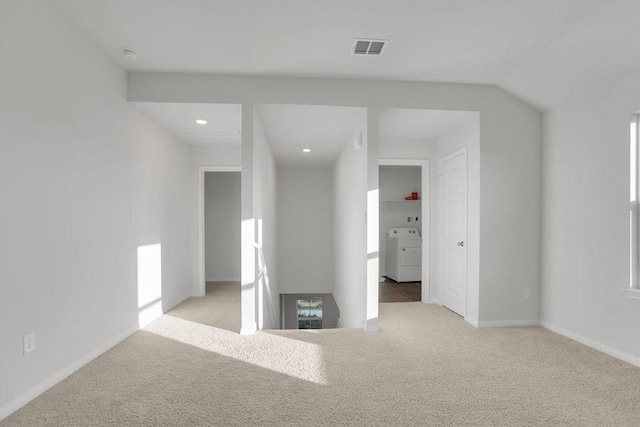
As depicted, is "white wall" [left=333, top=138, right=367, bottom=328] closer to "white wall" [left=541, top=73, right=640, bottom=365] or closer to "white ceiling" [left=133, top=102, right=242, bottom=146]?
"white ceiling" [left=133, top=102, right=242, bottom=146]

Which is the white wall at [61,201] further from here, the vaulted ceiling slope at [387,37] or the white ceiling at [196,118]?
the vaulted ceiling slope at [387,37]

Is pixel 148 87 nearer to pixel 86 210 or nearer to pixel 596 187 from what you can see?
pixel 86 210

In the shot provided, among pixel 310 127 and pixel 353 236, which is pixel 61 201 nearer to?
pixel 310 127

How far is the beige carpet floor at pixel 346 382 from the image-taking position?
1.94 metres

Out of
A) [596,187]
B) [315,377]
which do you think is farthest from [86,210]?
[596,187]

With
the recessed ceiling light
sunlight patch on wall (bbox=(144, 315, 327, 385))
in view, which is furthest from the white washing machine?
the recessed ceiling light

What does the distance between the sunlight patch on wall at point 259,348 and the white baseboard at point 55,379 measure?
1.53 ft

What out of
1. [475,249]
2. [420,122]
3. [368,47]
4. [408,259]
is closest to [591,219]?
[475,249]

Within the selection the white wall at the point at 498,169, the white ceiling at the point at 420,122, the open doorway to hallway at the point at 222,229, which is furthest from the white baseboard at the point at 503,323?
the open doorway to hallway at the point at 222,229

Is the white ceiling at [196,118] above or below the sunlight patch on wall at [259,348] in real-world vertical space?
above

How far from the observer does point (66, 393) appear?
2184mm

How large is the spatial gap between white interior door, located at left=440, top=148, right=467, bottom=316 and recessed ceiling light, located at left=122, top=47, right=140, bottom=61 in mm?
3465

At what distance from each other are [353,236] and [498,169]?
179cm

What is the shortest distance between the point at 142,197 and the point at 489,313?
12.8ft
